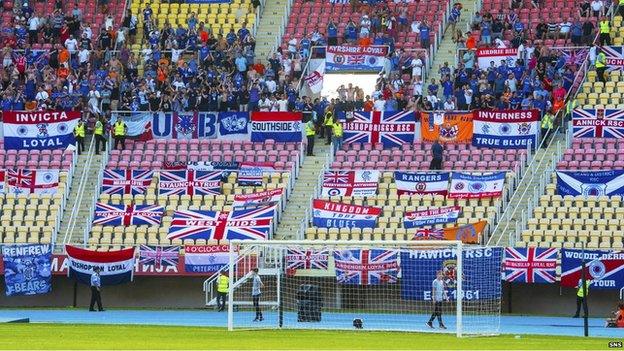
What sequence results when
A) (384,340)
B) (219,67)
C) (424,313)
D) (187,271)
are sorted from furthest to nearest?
(219,67) < (187,271) < (424,313) < (384,340)

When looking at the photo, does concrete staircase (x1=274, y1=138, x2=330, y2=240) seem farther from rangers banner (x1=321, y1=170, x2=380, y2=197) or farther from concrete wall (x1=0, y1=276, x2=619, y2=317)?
concrete wall (x1=0, y1=276, x2=619, y2=317)

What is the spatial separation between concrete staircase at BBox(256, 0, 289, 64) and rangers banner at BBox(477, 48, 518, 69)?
7371mm

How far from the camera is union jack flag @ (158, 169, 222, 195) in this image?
58.1 meters

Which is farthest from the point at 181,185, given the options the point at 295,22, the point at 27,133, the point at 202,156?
the point at 295,22

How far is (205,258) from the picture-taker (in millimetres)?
53969

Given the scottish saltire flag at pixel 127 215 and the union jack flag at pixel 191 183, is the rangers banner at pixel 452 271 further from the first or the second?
the scottish saltire flag at pixel 127 215

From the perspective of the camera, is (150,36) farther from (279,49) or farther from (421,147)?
(421,147)

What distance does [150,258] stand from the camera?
54.5 meters

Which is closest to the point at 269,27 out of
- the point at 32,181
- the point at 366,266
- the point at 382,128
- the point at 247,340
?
the point at 382,128

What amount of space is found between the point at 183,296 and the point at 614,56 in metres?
15.3

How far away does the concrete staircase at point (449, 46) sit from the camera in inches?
2459

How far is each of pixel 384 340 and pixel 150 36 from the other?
25678 millimetres

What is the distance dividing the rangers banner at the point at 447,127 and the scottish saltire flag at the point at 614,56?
4758 mm

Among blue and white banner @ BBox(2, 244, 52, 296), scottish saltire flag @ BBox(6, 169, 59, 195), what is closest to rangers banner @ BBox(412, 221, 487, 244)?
blue and white banner @ BBox(2, 244, 52, 296)
